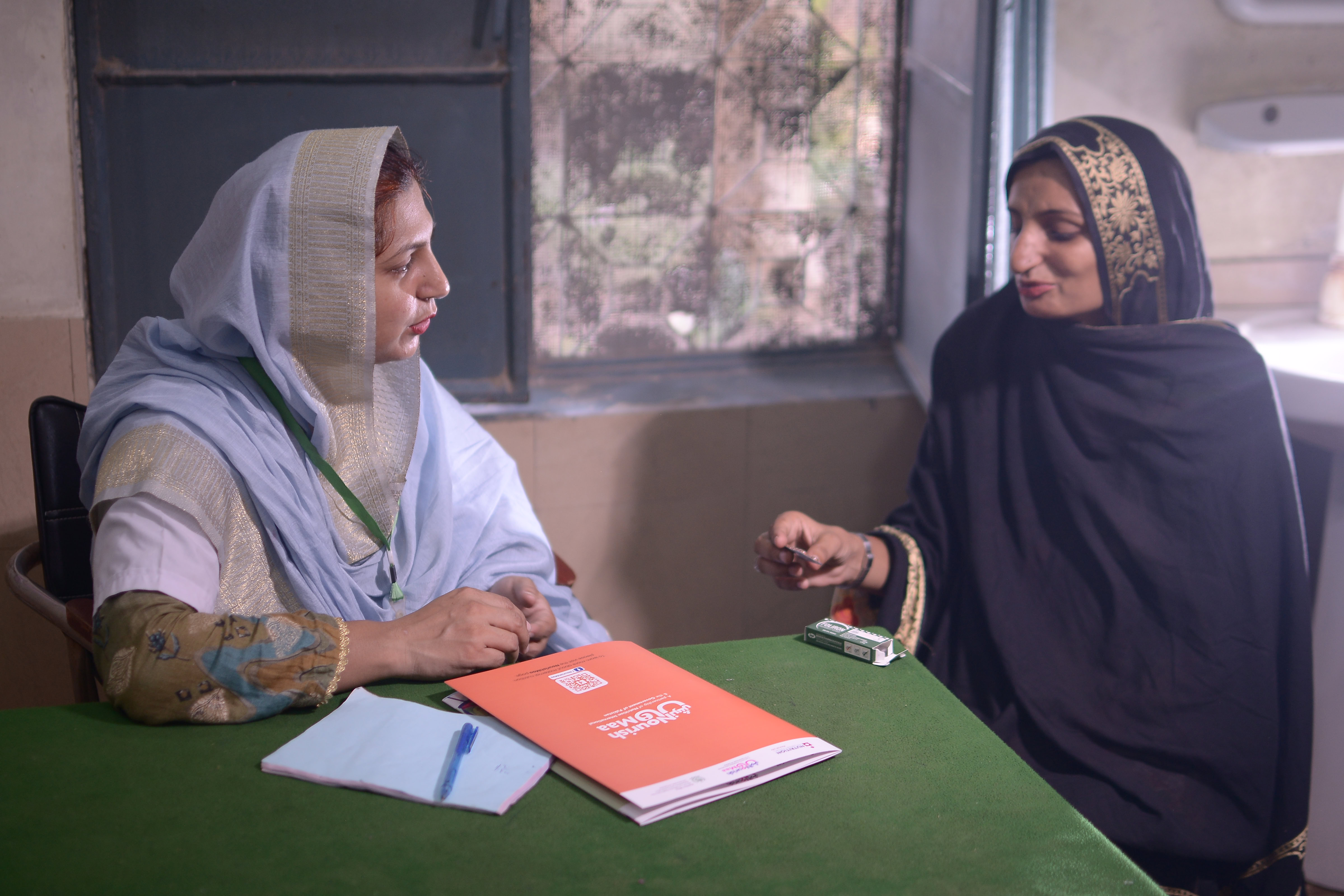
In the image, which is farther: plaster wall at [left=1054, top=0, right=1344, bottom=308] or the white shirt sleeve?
plaster wall at [left=1054, top=0, right=1344, bottom=308]

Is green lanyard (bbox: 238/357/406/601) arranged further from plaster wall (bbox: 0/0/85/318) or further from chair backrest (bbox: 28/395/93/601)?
plaster wall (bbox: 0/0/85/318)

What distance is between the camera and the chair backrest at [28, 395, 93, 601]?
61.7 inches

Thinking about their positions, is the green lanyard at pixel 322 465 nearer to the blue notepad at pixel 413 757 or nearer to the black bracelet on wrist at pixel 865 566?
the blue notepad at pixel 413 757

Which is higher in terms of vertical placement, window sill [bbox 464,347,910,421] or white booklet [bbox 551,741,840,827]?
window sill [bbox 464,347,910,421]

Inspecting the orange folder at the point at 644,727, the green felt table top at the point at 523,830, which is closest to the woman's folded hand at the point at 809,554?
the orange folder at the point at 644,727

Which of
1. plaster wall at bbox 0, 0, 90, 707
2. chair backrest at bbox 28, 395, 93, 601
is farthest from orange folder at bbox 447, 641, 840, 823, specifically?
plaster wall at bbox 0, 0, 90, 707

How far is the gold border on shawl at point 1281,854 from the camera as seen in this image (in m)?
1.56

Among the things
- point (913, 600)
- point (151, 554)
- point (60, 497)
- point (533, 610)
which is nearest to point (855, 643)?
point (533, 610)

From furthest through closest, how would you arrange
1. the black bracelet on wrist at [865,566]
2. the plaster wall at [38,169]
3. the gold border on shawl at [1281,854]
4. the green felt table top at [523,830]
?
the plaster wall at [38,169], the black bracelet on wrist at [865,566], the gold border on shawl at [1281,854], the green felt table top at [523,830]

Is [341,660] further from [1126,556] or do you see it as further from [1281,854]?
[1281,854]

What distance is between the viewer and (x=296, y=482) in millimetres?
1344

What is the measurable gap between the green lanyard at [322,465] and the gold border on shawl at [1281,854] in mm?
1330

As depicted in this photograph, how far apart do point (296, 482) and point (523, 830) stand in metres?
0.65

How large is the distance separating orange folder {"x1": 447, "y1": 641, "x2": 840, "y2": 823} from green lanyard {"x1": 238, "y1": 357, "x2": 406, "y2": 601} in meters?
0.39
